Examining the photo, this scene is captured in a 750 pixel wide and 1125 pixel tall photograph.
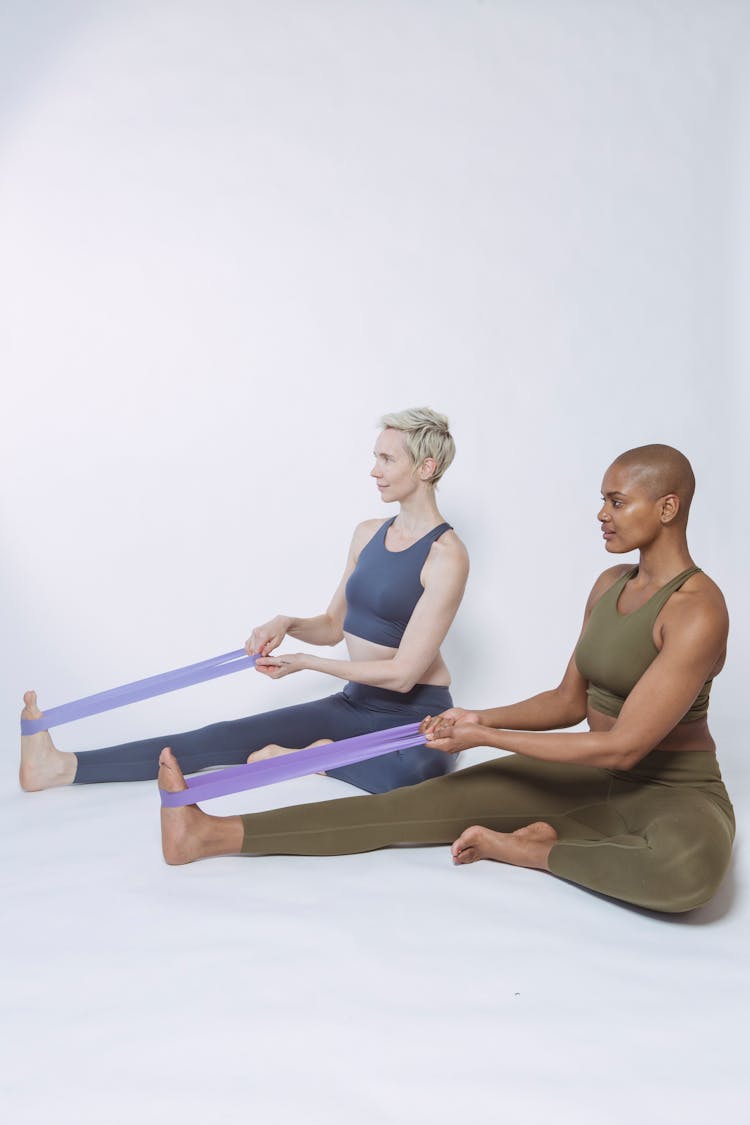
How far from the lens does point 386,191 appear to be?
5297 mm

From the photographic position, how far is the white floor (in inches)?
78.5

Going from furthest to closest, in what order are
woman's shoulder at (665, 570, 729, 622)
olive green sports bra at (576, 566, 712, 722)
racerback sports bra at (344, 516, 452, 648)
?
racerback sports bra at (344, 516, 452, 648) < olive green sports bra at (576, 566, 712, 722) < woman's shoulder at (665, 570, 729, 622)

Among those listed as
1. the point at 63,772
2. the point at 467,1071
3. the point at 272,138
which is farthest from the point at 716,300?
the point at 467,1071

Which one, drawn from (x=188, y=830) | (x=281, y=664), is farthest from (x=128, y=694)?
(x=188, y=830)

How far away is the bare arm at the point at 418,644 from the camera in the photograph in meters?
3.59

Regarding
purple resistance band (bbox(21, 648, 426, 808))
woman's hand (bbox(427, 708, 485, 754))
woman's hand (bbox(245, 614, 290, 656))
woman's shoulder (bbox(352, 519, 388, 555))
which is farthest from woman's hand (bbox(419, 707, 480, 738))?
woman's shoulder (bbox(352, 519, 388, 555))

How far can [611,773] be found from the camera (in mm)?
3121

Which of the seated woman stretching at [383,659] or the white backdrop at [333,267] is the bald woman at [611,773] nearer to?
the seated woman stretching at [383,659]

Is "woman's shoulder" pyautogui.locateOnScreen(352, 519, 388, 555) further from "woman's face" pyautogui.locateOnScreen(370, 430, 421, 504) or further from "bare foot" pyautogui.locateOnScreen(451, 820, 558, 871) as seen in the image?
"bare foot" pyautogui.locateOnScreen(451, 820, 558, 871)

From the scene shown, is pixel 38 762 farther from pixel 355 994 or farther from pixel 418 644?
pixel 355 994

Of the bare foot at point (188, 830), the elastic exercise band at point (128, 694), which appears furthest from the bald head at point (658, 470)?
the elastic exercise band at point (128, 694)

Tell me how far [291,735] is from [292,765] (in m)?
0.95

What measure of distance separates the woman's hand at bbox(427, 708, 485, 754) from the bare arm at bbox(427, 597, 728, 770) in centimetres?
5

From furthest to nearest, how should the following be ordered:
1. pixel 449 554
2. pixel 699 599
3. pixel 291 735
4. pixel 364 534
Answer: pixel 364 534, pixel 291 735, pixel 449 554, pixel 699 599
